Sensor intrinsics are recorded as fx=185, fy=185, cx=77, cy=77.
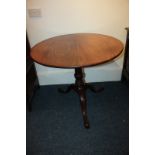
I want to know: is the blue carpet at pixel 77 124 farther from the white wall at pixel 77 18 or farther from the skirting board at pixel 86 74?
the white wall at pixel 77 18

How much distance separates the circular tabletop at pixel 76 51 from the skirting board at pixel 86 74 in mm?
557

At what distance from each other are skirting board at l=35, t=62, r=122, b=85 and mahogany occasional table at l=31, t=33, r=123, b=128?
1.77ft

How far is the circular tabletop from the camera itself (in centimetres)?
150

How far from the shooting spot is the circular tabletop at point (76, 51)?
150 centimetres

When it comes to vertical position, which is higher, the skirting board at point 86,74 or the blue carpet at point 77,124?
the skirting board at point 86,74

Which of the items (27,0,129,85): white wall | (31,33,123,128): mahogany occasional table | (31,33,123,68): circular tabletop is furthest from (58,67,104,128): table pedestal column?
(27,0,129,85): white wall

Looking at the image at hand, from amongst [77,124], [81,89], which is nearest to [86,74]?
[81,89]

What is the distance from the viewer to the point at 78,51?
1697mm

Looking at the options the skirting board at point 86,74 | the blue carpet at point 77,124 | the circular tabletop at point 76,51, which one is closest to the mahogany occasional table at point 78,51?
the circular tabletop at point 76,51

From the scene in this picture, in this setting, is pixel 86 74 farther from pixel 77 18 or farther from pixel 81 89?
pixel 77 18

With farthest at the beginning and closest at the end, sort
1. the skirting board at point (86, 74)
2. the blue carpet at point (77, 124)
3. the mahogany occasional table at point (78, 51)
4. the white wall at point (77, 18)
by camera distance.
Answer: the skirting board at point (86, 74), the white wall at point (77, 18), the blue carpet at point (77, 124), the mahogany occasional table at point (78, 51)

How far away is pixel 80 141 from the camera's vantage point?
5.52 feet
